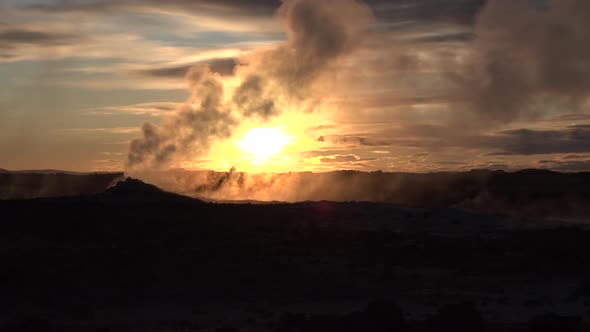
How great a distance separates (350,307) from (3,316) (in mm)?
8440

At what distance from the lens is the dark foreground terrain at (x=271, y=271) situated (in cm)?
2134

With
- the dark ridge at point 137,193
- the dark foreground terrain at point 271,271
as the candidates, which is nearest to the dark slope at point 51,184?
the dark ridge at point 137,193

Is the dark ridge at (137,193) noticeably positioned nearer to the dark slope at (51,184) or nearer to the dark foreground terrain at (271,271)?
the dark foreground terrain at (271,271)

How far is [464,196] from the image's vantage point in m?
84.4

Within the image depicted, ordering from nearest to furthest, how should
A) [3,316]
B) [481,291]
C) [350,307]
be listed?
[3,316] < [350,307] < [481,291]

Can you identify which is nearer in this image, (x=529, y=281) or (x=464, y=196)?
(x=529, y=281)

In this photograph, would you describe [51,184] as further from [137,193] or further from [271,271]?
[271,271]

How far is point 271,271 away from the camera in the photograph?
27938mm

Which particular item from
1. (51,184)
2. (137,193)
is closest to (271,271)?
(137,193)

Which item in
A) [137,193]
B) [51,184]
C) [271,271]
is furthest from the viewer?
[51,184]

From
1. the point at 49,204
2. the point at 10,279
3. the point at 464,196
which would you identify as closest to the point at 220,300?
the point at 10,279

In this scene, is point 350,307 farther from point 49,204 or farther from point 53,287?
point 49,204

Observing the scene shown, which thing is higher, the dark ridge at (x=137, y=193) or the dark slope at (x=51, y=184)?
Result: the dark slope at (x=51, y=184)

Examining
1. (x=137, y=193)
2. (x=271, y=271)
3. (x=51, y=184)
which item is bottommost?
(x=271, y=271)
